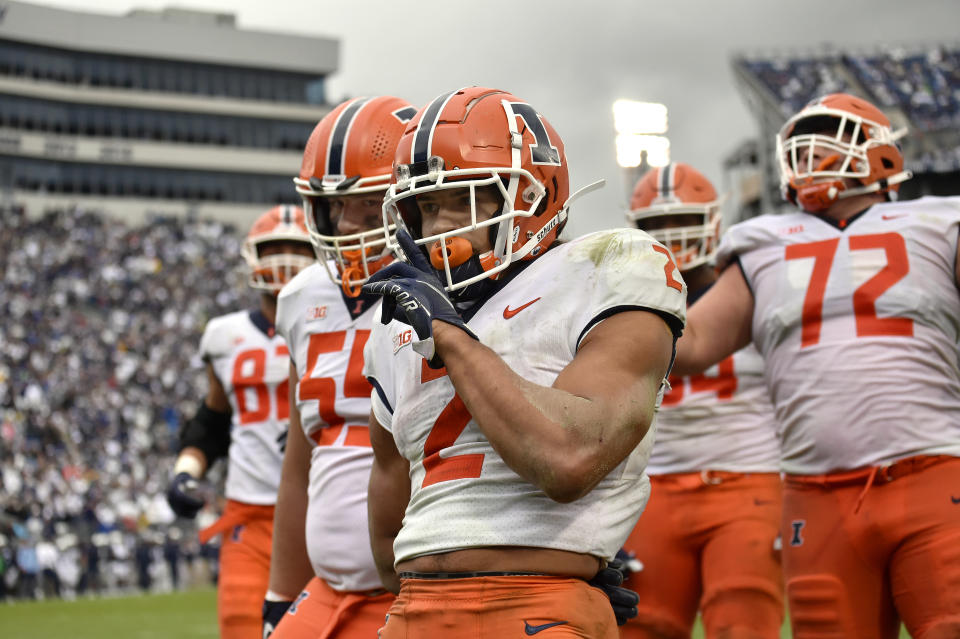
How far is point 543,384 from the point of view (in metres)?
2.31

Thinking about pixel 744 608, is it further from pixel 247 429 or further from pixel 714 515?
pixel 247 429

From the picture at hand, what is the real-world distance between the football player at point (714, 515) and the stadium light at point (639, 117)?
11089mm

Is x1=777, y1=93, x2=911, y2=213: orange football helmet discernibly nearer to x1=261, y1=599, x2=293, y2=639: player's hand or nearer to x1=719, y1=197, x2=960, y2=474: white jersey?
x1=719, y1=197, x2=960, y2=474: white jersey

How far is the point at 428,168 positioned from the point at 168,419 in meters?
24.2

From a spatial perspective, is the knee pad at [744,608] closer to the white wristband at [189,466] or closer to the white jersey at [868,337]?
the white jersey at [868,337]

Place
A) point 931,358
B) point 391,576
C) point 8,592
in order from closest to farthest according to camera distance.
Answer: point 391,576 → point 931,358 → point 8,592

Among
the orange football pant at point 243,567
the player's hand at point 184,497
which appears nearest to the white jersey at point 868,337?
the orange football pant at point 243,567

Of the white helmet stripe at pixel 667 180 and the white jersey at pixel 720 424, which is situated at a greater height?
the white helmet stripe at pixel 667 180

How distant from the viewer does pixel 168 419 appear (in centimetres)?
2566

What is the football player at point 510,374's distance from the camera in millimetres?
2158

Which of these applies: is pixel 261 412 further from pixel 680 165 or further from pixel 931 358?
pixel 931 358

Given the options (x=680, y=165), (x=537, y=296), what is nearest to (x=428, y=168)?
(x=537, y=296)

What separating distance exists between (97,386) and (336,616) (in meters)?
24.0

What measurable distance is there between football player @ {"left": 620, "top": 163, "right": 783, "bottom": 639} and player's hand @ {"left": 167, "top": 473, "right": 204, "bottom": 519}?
1963mm
